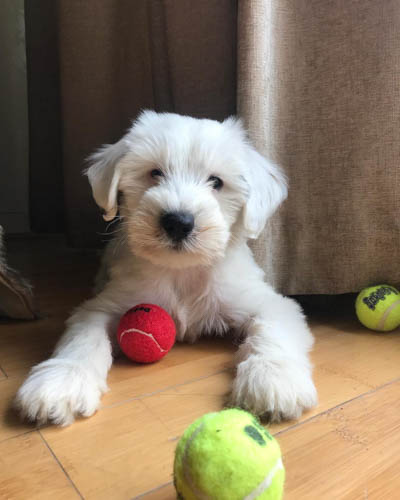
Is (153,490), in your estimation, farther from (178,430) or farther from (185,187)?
(185,187)

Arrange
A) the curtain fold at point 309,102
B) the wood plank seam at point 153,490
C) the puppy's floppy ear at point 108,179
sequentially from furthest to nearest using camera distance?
the curtain fold at point 309,102
the puppy's floppy ear at point 108,179
the wood plank seam at point 153,490

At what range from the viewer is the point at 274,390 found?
1.06 m

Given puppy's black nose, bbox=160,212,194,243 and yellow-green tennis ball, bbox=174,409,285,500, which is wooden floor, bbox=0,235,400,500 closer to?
yellow-green tennis ball, bbox=174,409,285,500

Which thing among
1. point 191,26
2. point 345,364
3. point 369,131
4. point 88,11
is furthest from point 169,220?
point 88,11

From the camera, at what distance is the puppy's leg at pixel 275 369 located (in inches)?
41.7

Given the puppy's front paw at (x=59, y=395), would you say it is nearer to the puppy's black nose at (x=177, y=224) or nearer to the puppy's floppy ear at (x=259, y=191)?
the puppy's black nose at (x=177, y=224)

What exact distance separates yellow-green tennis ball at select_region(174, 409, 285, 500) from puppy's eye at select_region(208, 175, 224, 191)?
0.89 meters

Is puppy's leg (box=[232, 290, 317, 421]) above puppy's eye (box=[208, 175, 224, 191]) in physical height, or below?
below

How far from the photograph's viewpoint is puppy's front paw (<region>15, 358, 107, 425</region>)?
1.03m

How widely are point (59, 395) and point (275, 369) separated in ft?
1.79

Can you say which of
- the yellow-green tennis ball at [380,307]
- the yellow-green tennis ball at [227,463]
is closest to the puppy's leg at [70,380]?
the yellow-green tennis ball at [227,463]

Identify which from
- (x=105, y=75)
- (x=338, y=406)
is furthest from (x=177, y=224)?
(x=105, y=75)

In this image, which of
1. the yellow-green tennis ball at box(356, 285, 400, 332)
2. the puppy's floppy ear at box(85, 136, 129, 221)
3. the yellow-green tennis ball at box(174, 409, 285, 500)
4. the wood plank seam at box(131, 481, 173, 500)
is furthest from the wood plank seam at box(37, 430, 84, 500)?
the yellow-green tennis ball at box(356, 285, 400, 332)

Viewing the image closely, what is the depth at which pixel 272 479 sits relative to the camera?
27.8 inches
